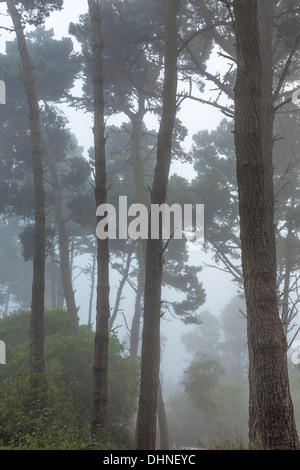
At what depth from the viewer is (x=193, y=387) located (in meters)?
22.2

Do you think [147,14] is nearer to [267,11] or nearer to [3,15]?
[3,15]

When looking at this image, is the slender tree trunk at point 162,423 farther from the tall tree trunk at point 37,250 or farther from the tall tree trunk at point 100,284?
the tall tree trunk at point 100,284

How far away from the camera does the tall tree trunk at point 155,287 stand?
22.0 ft

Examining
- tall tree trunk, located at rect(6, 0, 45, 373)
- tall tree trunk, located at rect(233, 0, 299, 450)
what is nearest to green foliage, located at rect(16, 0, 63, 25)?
tall tree trunk, located at rect(6, 0, 45, 373)

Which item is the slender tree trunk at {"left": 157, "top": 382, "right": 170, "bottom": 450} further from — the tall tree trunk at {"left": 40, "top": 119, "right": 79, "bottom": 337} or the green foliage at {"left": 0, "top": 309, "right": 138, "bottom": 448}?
the tall tree trunk at {"left": 40, "top": 119, "right": 79, "bottom": 337}

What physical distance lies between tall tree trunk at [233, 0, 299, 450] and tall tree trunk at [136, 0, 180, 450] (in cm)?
185

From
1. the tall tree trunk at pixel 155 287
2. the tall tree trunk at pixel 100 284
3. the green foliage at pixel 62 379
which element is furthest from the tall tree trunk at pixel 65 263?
the tall tree trunk at pixel 155 287

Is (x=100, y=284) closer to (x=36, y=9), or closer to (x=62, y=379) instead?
(x=62, y=379)

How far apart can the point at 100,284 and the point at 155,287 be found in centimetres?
138

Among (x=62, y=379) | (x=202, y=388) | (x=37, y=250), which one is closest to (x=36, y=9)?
(x=37, y=250)

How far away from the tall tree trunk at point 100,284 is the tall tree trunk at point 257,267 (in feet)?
9.48
